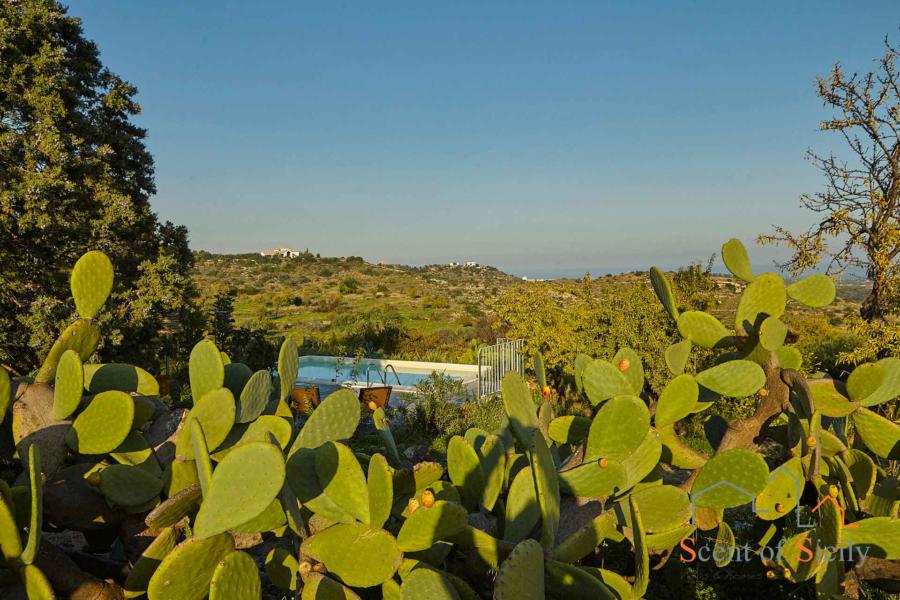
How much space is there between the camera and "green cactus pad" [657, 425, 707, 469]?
5.03 ft

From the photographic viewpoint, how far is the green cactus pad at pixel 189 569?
3.06 feet

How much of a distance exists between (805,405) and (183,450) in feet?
4.74

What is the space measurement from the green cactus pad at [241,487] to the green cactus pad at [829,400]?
4.52 ft

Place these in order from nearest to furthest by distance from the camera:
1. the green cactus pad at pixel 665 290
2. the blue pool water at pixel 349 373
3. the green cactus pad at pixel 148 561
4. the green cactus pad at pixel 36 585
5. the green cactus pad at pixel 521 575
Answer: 1. the green cactus pad at pixel 521 575
2. the green cactus pad at pixel 36 585
3. the green cactus pad at pixel 148 561
4. the green cactus pad at pixel 665 290
5. the blue pool water at pixel 349 373

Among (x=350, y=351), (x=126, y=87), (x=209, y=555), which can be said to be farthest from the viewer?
(x=350, y=351)

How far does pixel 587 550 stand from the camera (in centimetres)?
107

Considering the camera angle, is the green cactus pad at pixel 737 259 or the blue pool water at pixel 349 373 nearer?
the green cactus pad at pixel 737 259

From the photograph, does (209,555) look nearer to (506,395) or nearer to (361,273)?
(506,395)

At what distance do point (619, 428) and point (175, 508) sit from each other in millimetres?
923

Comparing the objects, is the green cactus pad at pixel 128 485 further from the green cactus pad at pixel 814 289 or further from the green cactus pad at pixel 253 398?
the green cactus pad at pixel 814 289

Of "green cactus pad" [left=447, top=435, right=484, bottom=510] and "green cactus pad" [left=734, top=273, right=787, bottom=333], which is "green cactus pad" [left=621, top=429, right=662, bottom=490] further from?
"green cactus pad" [left=734, top=273, right=787, bottom=333]

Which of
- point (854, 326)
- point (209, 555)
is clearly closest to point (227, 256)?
point (854, 326)

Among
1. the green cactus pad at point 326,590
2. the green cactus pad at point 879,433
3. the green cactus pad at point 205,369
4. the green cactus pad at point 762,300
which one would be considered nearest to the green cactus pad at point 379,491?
the green cactus pad at point 326,590

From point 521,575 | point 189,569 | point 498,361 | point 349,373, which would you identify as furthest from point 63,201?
point 521,575
